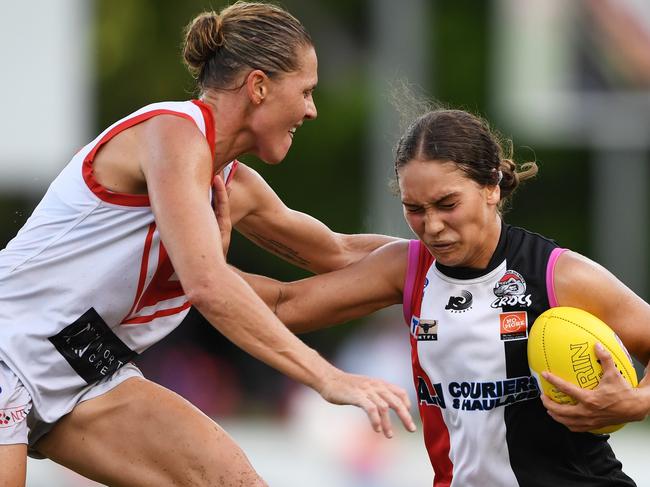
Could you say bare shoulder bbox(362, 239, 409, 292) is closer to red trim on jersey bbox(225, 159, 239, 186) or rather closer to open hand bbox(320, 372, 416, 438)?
red trim on jersey bbox(225, 159, 239, 186)

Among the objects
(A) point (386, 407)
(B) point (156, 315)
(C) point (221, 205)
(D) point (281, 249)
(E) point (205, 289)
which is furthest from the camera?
(D) point (281, 249)

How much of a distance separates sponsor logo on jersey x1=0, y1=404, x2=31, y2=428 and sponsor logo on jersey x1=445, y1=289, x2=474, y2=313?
1.63 metres

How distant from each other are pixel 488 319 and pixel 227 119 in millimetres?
1236

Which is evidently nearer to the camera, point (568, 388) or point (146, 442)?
point (568, 388)

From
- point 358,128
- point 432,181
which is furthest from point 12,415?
point 358,128

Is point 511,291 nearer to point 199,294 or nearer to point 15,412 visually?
point 199,294

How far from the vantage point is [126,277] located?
16.3ft

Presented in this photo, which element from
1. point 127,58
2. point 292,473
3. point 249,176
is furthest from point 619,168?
point 249,176

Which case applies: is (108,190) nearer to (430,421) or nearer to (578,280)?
(430,421)

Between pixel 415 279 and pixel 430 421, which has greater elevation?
pixel 415 279

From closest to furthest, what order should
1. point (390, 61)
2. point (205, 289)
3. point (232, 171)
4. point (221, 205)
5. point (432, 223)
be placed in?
point (205, 289), point (432, 223), point (221, 205), point (232, 171), point (390, 61)

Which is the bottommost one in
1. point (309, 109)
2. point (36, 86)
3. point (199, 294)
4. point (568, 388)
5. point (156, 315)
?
point (36, 86)

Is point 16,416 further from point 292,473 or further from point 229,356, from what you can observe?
point 229,356

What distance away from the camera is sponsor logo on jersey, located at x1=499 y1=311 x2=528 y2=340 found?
4898 mm
